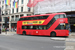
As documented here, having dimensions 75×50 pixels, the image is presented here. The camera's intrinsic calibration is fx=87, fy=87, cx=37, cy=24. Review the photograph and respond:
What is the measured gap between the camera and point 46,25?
15.7 metres

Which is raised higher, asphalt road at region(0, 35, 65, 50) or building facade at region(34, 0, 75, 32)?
building facade at region(34, 0, 75, 32)

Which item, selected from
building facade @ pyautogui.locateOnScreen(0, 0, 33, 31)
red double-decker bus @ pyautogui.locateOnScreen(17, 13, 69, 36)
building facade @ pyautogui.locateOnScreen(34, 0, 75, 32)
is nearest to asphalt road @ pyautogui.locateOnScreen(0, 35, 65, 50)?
red double-decker bus @ pyautogui.locateOnScreen(17, 13, 69, 36)

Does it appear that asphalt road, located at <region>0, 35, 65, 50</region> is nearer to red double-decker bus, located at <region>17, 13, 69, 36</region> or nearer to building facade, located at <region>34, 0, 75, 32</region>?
red double-decker bus, located at <region>17, 13, 69, 36</region>

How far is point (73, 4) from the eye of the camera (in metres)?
22.3

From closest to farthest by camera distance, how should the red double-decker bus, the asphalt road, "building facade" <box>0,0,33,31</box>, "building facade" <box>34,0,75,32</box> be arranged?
the asphalt road, the red double-decker bus, "building facade" <box>34,0,75,32</box>, "building facade" <box>0,0,33,31</box>

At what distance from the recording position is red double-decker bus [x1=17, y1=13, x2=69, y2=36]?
47.9 ft

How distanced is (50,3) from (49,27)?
453 inches

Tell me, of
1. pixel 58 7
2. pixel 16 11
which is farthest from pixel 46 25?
pixel 16 11

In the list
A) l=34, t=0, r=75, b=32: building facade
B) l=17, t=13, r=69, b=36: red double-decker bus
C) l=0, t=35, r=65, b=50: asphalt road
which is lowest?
l=0, t=35, r=65, b=50: asphalt road

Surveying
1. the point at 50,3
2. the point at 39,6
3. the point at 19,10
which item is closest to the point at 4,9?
the point at 19,10

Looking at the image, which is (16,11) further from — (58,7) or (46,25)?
(46,25)

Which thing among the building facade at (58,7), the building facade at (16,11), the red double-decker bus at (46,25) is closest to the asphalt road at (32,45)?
the red double-decker bus at (46,25)

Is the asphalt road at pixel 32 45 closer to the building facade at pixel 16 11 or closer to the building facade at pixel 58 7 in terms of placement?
the building facade at pixel 58 7

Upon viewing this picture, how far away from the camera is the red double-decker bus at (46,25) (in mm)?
14586
